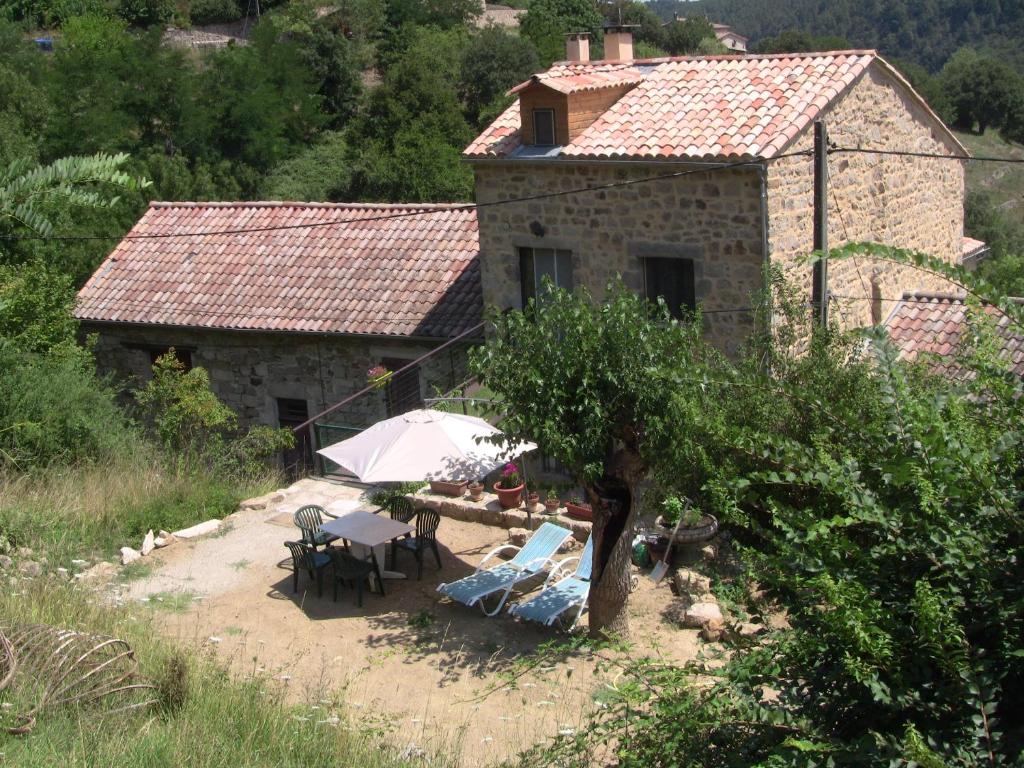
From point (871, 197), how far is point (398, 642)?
8.17 metres

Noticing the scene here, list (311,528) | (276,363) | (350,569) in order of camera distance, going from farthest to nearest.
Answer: (276,363)
(311,528)
(350,569)

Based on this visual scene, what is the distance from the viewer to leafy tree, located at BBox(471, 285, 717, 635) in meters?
8.47

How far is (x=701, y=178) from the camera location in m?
11.9

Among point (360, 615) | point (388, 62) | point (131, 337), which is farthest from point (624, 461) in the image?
point (388, 62)

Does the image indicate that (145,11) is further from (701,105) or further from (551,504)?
(551,504)

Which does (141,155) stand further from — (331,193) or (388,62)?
(388,62)

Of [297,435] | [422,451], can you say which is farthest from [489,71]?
[422,451]

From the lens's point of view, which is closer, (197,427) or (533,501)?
(533,501)

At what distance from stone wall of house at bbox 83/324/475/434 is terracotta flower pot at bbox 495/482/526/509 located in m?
3.47

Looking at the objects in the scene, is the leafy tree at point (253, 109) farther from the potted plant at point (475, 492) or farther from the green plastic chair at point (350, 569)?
the green plastic chair at point (350, 569)

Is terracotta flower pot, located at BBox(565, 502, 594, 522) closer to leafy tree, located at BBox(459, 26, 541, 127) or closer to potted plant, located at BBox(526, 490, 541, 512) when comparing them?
potted plant, located at BBox(526, 490, 541, 512)

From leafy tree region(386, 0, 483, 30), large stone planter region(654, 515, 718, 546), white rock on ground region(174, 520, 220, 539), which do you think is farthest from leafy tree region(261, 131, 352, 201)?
large stone planter region(654, 515, 718, 546)

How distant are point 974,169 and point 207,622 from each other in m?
42.9

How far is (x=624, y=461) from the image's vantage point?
8922 mm
